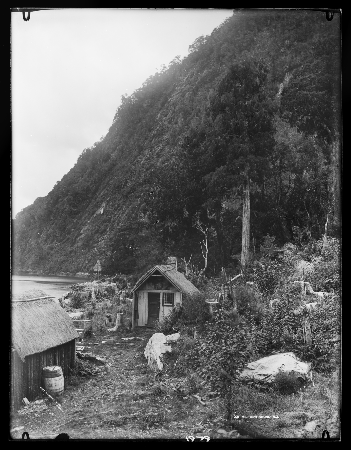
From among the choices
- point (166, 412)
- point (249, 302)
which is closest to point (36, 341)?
point (166, 412)

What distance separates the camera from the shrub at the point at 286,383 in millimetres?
3619

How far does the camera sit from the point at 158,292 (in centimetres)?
390

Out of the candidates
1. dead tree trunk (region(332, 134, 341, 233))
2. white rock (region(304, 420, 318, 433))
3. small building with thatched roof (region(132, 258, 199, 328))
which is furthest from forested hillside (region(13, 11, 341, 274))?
white rock (region(304, 420, 318, 433))

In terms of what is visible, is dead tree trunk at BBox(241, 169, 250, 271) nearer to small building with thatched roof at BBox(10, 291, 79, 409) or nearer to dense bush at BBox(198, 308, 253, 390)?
dense bush at BBox(198, 308, 253, 390)

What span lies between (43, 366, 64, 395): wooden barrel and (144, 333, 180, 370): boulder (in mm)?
747

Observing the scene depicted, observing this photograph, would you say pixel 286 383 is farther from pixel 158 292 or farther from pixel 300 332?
pixel 158 292

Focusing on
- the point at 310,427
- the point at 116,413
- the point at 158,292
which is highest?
the point at 158,292

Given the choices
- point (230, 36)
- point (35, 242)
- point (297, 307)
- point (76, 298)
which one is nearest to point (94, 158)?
point (35, 242)

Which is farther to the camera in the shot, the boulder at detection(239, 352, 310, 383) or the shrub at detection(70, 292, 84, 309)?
the shrub at detection(70, 292, 84, 309)

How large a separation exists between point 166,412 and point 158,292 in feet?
3.21

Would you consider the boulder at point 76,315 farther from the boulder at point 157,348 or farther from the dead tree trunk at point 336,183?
the dead tree trunk at point 336,183

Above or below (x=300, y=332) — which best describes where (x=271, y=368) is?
below

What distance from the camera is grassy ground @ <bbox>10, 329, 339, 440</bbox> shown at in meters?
3.55

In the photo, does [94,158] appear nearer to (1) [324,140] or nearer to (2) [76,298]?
(2) [76,298]
